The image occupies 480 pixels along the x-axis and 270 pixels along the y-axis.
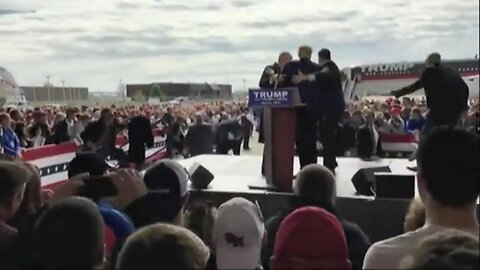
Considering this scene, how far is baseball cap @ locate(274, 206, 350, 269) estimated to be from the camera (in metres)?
2.55

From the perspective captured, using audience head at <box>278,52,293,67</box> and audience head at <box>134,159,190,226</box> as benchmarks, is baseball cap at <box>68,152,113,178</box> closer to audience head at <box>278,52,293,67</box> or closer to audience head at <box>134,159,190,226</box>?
audience head at <box>134,159,190,226</box>

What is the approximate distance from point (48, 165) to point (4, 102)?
30.3 meters

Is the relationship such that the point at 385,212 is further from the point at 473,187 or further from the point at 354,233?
the point at 473,187

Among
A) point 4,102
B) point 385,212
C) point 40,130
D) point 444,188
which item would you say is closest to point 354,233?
point 444,188

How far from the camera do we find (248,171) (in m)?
10.3

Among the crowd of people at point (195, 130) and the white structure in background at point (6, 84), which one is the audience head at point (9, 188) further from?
the white structure in background at point (6, 84)

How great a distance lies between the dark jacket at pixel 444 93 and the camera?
783cm

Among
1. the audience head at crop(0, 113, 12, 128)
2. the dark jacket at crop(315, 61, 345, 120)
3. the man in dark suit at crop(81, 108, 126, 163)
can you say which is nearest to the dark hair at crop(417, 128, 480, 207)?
the dark jacket at crop(315, 61, 345, 120)

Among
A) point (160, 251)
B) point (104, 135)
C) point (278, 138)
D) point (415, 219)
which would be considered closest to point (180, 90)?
point (104, 135)

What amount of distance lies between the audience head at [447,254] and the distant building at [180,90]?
93615 millimetres

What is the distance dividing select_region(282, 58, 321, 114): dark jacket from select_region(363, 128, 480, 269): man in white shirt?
205 inches

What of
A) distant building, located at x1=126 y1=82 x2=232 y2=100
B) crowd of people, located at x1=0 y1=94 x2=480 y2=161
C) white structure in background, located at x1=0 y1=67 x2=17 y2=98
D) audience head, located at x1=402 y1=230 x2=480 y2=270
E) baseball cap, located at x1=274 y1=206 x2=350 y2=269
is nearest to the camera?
Result: audience head, located at x1=402 y1=230 x2=480 y2=270

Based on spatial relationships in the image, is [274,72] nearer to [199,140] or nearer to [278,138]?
[278,138]

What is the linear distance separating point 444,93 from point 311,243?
577 cm
